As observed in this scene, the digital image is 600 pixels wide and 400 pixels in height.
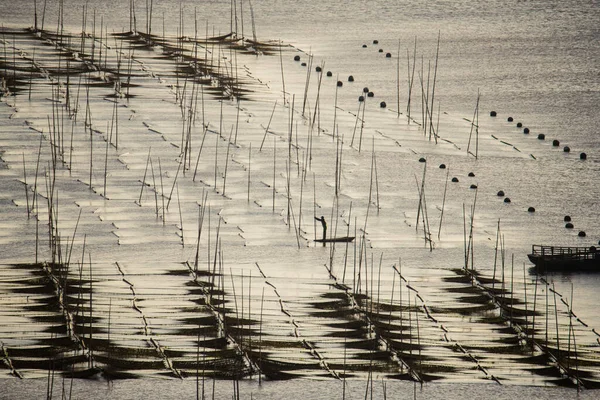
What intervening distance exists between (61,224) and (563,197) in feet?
37.6

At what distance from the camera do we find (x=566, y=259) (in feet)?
84.4

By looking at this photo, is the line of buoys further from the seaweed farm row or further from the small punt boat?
the small punt boat

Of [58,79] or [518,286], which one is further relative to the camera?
[58,79]

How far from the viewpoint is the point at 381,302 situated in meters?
23.7

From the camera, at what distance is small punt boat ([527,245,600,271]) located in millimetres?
25547

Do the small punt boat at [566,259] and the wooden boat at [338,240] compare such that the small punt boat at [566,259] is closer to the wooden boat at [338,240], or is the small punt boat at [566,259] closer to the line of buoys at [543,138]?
the wooden boat at [338,240]

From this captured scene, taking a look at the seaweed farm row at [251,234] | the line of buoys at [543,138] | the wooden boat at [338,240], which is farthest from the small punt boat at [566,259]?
the line of buoys at [543,138]

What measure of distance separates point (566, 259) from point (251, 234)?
20.6ft

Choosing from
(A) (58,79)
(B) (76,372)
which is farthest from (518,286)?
(A) (58,79)

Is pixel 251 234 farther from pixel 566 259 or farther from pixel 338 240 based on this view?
pixel 566 259

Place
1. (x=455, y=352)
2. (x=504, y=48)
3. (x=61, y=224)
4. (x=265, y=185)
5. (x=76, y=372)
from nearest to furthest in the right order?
(x=76, y=372), (x=455, y=352), (x=61, y=224), (x=265, y=185), (x=504, y=48)

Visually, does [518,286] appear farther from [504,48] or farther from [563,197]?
[504,48]

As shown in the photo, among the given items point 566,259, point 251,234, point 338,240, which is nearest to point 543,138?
point 566,259

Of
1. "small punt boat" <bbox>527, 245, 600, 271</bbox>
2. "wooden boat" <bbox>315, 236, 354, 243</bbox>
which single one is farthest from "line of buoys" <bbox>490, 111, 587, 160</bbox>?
"wooden boat" <bbox>315, 236, 354, 243</bbox>
